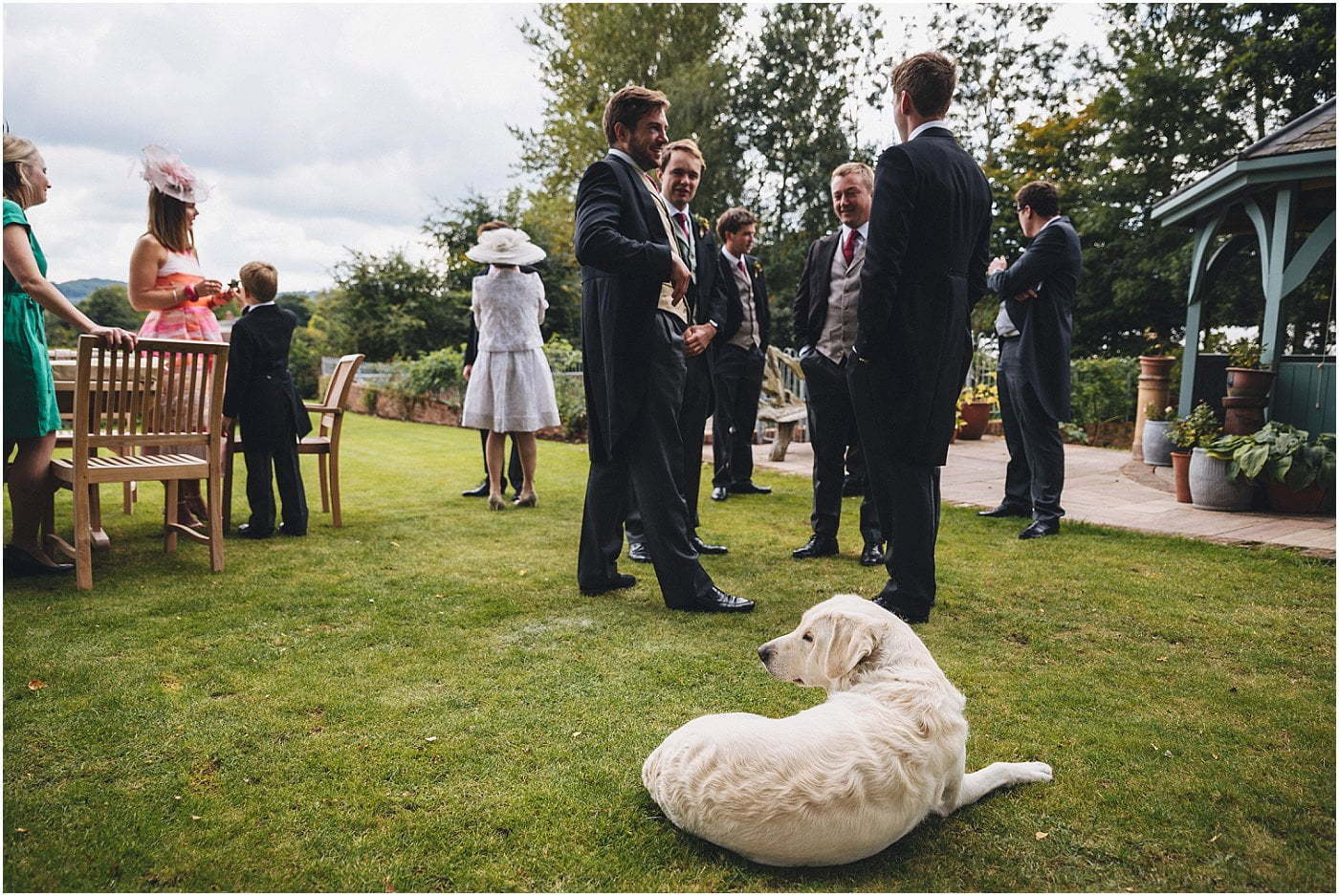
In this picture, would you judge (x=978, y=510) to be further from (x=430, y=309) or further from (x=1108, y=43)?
(x=1108, y=43)

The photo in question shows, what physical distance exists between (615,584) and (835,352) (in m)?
1.79

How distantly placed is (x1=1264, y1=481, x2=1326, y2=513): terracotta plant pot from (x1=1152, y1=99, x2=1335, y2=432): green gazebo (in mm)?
1146

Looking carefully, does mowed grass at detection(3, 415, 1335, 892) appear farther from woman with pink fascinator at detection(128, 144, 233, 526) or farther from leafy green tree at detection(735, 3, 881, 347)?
leafy green tree at detection(735, 3, 881, 347)

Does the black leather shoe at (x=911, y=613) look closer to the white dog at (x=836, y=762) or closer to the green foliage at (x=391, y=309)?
the white dog at (x=836, y=762)

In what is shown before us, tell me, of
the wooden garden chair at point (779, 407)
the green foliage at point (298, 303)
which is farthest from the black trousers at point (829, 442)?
the green foliage at point (298, 303)

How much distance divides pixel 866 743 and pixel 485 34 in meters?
6.89

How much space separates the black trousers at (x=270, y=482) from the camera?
493cm

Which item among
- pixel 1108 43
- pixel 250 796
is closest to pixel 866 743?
pixel 250 796

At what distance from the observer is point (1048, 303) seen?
204 inches

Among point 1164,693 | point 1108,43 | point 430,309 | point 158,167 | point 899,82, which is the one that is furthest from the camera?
point 1108,43

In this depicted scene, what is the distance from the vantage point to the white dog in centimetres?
162

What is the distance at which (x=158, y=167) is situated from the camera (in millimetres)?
4559

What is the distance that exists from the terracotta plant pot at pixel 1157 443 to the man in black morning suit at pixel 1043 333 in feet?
11.5

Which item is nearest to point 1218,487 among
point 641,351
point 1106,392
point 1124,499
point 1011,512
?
point 1124,499
